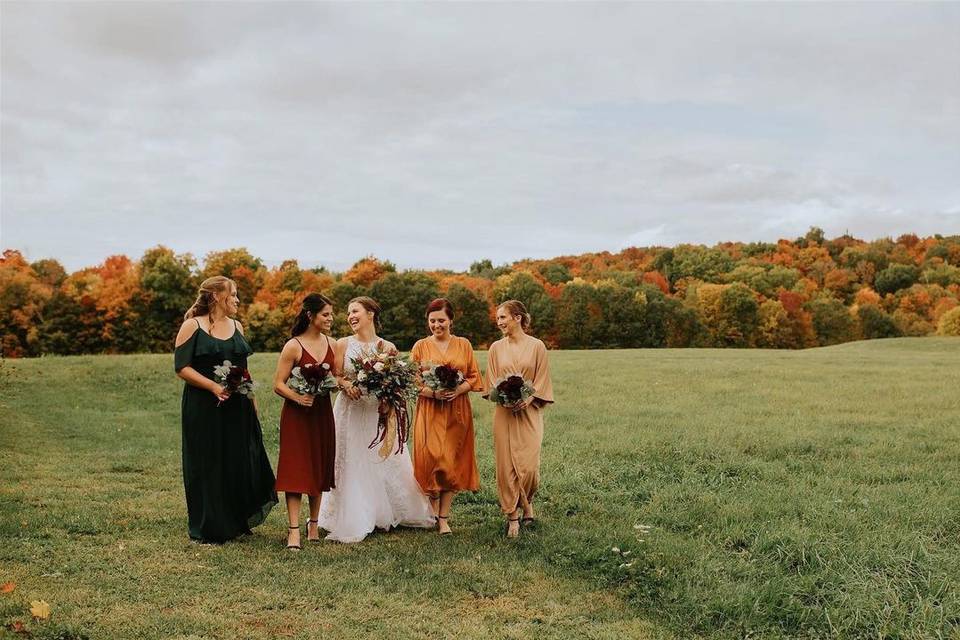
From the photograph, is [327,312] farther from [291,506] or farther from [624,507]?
[624,507]

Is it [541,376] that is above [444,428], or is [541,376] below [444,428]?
above

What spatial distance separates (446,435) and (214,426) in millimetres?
2488

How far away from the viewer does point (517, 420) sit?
8.91m

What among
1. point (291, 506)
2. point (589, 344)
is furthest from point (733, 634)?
point (589, 344)

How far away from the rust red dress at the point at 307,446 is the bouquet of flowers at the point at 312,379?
23 cm

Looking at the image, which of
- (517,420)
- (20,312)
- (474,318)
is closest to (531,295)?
(474,318)

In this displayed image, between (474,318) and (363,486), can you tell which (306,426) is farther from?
(474,318)

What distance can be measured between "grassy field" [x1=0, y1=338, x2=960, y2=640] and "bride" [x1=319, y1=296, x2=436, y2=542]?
0.32 meters

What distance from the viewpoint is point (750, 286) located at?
3024 inches

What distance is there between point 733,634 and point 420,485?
3.88m

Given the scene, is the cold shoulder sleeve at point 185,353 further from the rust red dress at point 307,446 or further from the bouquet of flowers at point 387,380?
the bouquet of flowers at point 387,380

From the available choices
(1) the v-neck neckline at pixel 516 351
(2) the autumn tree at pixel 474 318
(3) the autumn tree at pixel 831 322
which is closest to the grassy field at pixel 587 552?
(1) the v-neck neckline at pixel 516 351

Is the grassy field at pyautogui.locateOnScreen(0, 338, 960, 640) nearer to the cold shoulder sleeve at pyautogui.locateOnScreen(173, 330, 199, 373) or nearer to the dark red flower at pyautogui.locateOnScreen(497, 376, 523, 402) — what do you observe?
the dark red flower at pyautogui.locateOnScreen(497, 376, 523, 402)

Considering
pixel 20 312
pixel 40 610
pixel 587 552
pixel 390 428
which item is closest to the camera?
pixel 40 610
